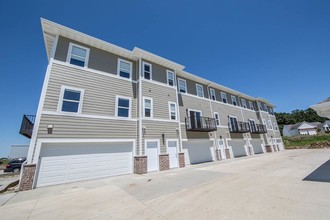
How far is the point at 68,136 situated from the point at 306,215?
9.92 meters

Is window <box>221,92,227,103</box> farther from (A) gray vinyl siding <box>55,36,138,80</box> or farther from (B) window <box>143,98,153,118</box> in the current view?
(A) gray vinyl siding <box>55,36,138,80</box>

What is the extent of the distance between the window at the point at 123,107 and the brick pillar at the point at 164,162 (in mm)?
4012

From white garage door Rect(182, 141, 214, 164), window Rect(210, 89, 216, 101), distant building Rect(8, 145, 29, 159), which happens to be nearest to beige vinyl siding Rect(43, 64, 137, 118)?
white garage door Rect(182, 141, 214, 164)

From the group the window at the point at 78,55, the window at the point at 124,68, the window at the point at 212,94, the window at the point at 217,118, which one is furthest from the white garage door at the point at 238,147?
the window at the point at 78,55

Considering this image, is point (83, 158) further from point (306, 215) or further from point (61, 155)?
point (306, 215)

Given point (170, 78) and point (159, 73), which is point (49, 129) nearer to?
point (159, 73)

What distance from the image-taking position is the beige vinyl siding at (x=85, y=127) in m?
7.73

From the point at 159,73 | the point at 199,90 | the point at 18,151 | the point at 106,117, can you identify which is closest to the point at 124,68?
the point at 159,73

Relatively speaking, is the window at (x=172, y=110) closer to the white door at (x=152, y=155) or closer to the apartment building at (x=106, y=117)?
the apartment building at (x=106, y=117)

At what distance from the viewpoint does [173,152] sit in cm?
1186

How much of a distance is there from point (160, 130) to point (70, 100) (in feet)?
21.2

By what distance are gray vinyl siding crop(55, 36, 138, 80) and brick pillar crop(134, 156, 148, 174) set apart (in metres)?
6.39

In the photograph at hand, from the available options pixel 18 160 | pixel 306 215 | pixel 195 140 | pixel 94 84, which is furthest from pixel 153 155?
pixel 18 160

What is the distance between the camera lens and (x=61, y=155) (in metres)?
7.86
